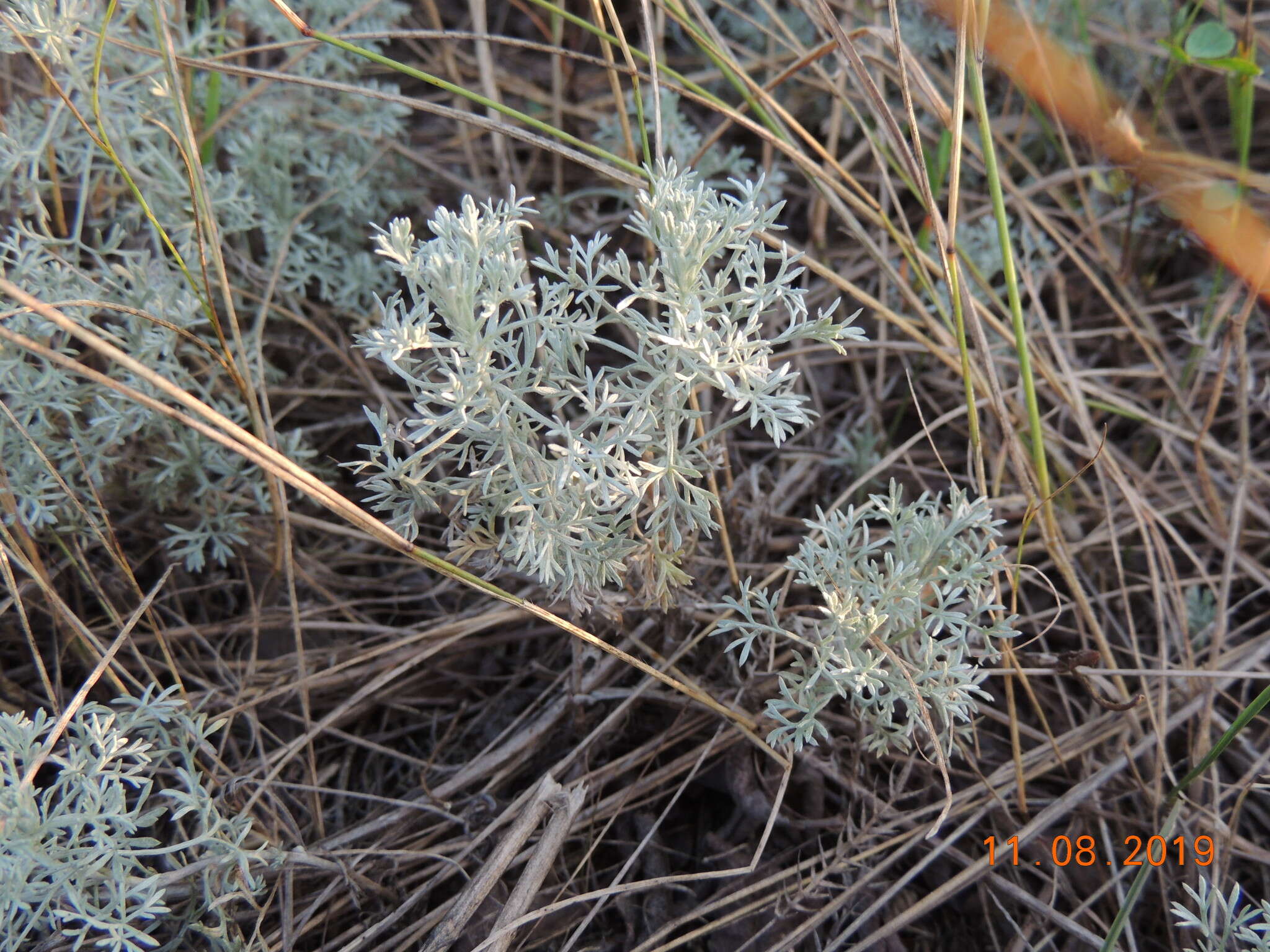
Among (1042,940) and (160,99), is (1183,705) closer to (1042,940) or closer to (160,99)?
(1042,940)

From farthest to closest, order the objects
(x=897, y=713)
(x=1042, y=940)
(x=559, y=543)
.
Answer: (x=897, y=713), (x=1042, y=940), (x=559, y=543)

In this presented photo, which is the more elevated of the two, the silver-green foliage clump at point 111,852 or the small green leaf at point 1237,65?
the small green leaf at point 1237,65

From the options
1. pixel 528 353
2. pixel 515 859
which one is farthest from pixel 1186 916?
pixel 528 353

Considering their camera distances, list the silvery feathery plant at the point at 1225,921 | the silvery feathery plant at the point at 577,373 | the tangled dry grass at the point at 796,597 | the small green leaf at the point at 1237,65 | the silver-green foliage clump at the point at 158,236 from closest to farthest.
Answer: the silvery feathery plant at the point at 577,373 → the silvery feathery plant at the point at 1225,921 → the tangled dry grass at the point at 796,597 → the silver-green foliage clump at the point at 158,236 → the small green leaf at the point at 1237,65

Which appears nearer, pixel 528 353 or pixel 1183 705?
pixel 528 353

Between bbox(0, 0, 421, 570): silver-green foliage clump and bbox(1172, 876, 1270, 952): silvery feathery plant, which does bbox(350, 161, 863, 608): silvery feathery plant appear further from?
bbox(1172, 876, 1270, 952): silvery feathery plant
